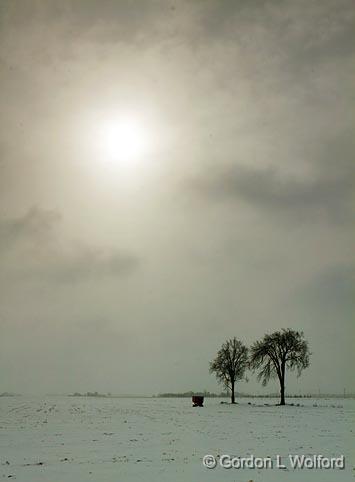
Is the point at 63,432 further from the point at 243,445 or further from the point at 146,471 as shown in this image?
the point at 146,471

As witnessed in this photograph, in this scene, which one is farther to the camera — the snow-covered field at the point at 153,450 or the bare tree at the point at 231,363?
the bare tree at the point at 231,363

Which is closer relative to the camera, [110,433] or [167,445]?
[167,445]

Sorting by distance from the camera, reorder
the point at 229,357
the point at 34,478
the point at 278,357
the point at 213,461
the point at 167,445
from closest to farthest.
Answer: the point at 34,478 < the point at 213,461 < the point at 167,445 < the point at 278,357 < the point at 229,357

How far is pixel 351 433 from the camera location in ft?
77.6

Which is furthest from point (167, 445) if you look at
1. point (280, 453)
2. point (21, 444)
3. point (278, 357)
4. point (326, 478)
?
point (278, 357)

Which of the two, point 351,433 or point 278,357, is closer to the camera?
point 351,433

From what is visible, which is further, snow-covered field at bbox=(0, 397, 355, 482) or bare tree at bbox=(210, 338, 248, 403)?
bare tree at bbox=(210, 338, 248, 403)

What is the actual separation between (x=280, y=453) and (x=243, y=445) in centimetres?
252

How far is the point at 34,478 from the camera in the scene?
13.2 m

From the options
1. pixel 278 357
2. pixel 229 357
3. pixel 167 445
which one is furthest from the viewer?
pixel 229 357

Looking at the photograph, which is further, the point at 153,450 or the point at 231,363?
the point at 231,363

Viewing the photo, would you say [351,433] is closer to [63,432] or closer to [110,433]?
[110,433]

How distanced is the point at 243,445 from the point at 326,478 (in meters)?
6.49

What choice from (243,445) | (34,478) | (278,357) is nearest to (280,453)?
(243,445)
